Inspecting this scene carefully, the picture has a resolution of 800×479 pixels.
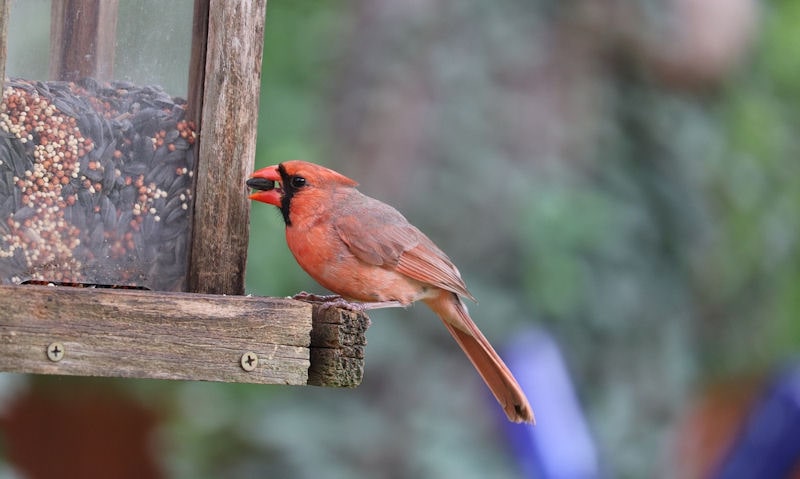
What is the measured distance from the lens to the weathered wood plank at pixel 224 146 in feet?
8.86

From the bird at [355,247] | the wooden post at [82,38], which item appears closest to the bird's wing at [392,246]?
the bird at [355,247]

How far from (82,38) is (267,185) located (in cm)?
56

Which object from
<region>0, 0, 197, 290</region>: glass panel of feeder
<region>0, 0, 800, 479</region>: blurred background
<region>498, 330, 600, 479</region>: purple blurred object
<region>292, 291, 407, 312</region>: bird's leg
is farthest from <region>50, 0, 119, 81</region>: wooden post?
<region>0, 0, 800, 479</region>: blurred background

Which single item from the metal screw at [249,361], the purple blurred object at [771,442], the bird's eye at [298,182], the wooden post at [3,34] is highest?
the wooden post at [3,34]

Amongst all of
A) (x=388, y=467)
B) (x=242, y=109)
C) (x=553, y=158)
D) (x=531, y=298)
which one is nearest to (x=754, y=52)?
(x=553, y=158)

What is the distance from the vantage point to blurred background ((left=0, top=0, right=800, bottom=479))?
448 cm

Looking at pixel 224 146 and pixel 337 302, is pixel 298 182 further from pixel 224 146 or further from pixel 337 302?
pixel 337 302

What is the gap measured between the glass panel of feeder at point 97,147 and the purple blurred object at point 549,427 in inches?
50.8

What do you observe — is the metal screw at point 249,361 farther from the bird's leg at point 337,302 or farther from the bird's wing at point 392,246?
the bird's wing at point 392,246

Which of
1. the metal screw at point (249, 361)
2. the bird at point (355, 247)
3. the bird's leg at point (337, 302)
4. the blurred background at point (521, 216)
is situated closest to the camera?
the metal screw at point (249, 361)

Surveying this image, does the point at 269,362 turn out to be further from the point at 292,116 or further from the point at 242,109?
the point at 292,116

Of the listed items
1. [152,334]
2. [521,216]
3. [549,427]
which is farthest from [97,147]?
[521,216]

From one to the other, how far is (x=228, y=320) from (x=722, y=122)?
3367 mm

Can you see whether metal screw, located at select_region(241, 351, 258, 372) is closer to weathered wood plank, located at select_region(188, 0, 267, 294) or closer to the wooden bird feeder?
the wooden bird feeder
